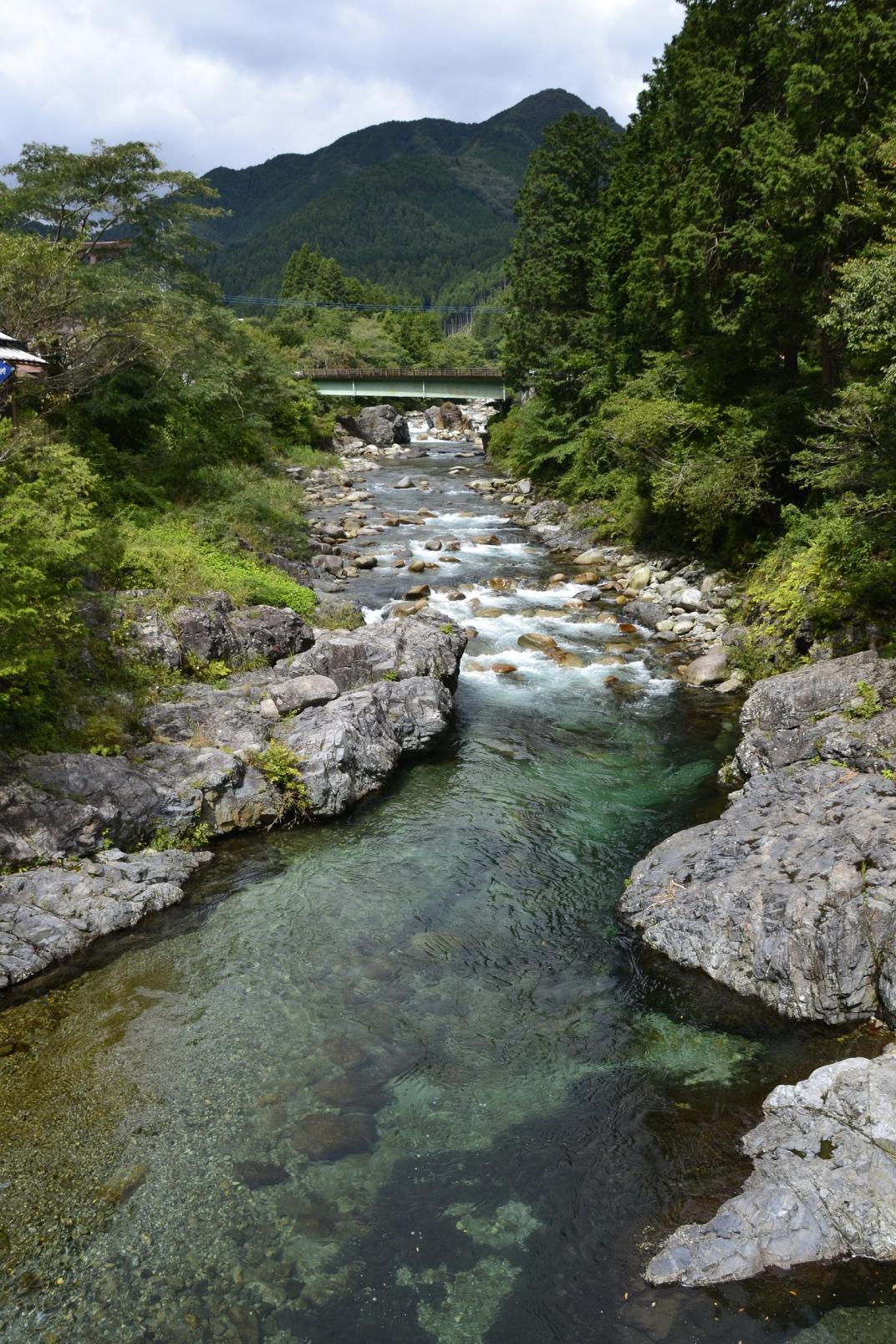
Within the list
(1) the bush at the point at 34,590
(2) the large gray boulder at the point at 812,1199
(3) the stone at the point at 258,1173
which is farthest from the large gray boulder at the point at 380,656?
(2) the large gray boulder at the point at 812,1199

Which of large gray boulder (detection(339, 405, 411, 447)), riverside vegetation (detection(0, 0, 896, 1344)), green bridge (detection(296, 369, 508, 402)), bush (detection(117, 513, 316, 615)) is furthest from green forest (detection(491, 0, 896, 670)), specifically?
large gray boulder (detection(339, 405, 411, 447))

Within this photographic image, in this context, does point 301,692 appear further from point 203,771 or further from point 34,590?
point 34,590

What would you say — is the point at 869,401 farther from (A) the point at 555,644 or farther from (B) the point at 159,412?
(B) the point at 159,412

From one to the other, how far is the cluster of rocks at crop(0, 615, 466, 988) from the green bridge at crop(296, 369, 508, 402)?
5258 cm

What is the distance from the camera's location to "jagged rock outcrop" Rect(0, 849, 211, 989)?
10.3 metres

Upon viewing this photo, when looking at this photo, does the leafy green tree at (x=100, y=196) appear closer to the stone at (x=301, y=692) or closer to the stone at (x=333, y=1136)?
the stone at (x=301, y=692)

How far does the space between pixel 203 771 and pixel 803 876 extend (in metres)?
9.75

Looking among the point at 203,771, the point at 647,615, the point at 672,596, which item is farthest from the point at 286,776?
the point at 672,596

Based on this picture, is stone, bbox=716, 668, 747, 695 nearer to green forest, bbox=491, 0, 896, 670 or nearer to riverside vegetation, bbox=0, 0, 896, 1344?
riverside vegetation, bbox=0, 0, 896, 1344

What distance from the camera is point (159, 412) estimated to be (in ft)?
87.9

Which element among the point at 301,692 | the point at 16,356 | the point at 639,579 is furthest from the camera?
the point at 639,579

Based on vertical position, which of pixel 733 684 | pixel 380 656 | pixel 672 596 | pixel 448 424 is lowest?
pixel 733 684

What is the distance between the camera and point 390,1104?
28.0ft

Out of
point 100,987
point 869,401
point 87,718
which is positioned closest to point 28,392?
point 87,718
